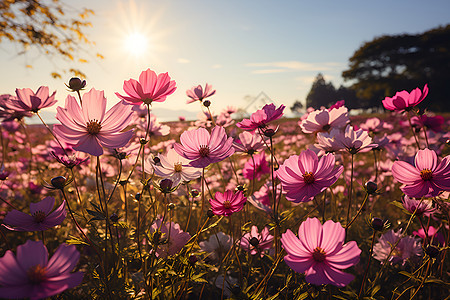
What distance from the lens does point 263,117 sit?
115 centimetres

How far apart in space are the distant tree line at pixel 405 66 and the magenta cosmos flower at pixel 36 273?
28.6 meters

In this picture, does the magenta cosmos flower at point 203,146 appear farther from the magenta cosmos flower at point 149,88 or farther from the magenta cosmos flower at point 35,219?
the magenta cosmos flower at point 35,219

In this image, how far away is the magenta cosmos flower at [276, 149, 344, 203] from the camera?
36.2 inches

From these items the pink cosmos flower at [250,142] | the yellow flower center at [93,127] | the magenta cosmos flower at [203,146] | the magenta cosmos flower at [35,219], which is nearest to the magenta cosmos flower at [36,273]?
the magenta cosmos flower at [35,219]

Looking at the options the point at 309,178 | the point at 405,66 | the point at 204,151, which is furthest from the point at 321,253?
the point at 405,66

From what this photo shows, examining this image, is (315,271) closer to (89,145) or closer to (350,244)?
(350,244)

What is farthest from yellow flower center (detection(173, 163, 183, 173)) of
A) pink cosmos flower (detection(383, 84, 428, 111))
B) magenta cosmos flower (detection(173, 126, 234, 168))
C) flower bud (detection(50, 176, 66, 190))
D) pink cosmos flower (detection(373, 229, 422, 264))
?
pink cosmos flower (detection(373, 229, 422, 264))

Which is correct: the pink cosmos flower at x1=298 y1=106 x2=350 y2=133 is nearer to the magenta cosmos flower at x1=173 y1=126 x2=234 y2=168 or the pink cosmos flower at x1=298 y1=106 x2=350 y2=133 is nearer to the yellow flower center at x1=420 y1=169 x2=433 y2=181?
the yellow flower center at x1=420 y1=169 x2=433 y2=181

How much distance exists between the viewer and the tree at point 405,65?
2622cm

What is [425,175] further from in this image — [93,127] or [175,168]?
[93,127]

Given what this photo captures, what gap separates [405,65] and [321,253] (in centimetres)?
3366

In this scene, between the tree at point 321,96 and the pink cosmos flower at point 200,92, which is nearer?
the pink cosmos flower at point 200,92

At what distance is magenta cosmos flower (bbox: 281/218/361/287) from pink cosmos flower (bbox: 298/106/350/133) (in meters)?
0.68

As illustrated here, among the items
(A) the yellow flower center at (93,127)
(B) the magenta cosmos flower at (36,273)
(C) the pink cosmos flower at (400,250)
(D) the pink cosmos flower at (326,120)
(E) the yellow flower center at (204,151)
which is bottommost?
(C) the pink cosmos flower at (400,250)
